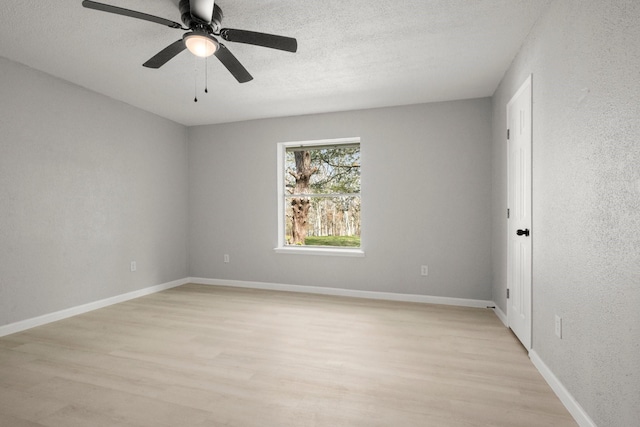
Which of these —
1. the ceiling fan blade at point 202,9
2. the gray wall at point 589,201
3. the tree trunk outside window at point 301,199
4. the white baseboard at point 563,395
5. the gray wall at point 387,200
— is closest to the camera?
the gray wall at point 589,201

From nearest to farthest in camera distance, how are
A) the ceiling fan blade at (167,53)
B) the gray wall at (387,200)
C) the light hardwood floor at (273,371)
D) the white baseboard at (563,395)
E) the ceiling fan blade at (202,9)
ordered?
the white baseboard at (563,395)
the light hardwood floor at (273,371)
the ceiling fan blade at (202,9)
the ceiling fan blade at (167,53)
the gray wall at (387,200)

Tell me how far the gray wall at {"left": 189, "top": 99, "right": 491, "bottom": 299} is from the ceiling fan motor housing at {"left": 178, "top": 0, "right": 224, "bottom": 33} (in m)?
2.52

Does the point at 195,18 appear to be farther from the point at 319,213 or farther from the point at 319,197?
the point at 319,213

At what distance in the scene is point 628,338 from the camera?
137 cm

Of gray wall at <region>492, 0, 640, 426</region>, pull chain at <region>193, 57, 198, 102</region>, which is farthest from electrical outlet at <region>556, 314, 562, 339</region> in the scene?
pull chain at <region>193, 57, 198, 102</region>

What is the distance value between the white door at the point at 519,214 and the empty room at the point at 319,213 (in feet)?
0.12

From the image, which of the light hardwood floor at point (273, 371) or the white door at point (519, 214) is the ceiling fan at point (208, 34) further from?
the light hardwood floor at point (273, 371)

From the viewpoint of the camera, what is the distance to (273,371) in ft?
7.64

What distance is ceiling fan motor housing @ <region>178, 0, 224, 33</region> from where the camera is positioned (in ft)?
6.68

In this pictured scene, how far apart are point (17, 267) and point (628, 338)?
4487 millimetres

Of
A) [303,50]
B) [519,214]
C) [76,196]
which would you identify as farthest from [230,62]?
[519,214]

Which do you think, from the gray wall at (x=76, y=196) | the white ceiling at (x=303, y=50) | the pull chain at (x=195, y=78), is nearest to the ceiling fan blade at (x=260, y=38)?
the white ceiling at (x=303, y=50)

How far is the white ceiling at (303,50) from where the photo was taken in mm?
2238

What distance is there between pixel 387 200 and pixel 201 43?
2879mm
